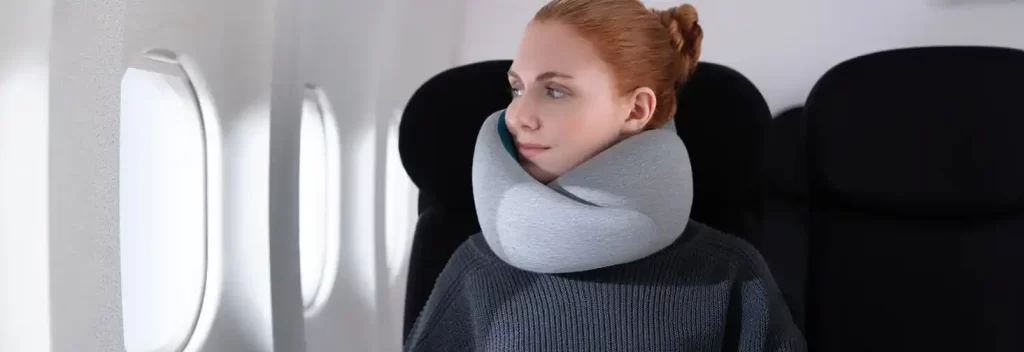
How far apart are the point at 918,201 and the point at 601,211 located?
699 mm

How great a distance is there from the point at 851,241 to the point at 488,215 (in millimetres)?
787

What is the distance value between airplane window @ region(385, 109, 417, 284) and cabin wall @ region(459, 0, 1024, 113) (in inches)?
32.1

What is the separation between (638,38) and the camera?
0.99 metres

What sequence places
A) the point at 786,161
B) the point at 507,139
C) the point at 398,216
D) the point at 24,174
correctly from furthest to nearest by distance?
1. the point at 398,216
2. the point at 786,161
3. the point at 507,139
4. the point at 24,174

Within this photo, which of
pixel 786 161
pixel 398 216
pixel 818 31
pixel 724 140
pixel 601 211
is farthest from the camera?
pixel 398 216

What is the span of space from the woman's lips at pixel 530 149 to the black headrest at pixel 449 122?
292 millimetres

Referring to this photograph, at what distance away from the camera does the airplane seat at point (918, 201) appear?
124 cm

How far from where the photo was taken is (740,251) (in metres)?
1.07

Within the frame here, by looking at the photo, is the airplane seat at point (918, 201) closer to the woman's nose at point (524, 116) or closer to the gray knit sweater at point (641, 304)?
the gray knit sweater at point (641, 304)

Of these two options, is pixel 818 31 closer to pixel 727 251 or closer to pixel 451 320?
pixel 727 251

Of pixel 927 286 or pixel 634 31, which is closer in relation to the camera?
pixel 634 31

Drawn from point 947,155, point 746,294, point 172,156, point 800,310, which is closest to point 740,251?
point 746,294

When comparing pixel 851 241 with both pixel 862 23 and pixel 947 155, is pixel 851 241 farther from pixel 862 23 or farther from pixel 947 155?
pixel 862 23

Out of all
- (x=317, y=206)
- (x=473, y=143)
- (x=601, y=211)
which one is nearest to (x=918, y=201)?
(x=601, y=211)
